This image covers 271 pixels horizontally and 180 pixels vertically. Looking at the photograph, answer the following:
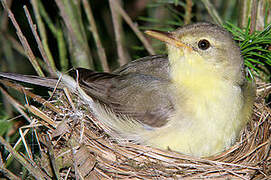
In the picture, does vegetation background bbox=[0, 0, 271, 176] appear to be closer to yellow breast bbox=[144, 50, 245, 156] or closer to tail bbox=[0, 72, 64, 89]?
tail bbox=[0, 72, 64, 89]

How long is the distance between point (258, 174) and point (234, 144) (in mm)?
334

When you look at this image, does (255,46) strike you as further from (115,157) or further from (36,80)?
(36,80)

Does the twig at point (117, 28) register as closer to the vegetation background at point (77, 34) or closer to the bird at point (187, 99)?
the vegetation background at point (77, 34)

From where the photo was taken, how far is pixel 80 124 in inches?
107

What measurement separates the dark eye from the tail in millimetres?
1021

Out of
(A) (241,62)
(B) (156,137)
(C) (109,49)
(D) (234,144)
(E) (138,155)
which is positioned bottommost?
(E) (138,155)

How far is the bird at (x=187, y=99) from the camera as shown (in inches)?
102

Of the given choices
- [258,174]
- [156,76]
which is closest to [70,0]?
[156,76]

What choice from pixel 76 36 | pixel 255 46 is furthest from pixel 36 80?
pixel 255 46

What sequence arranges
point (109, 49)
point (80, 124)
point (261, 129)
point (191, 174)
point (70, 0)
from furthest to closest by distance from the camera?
point (109, 49), point (70, 0), point (261, 129), point (80, 124), point (191, 174)

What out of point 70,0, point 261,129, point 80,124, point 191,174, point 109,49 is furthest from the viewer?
point 109,49

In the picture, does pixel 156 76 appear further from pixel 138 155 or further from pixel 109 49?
pixel 109 49

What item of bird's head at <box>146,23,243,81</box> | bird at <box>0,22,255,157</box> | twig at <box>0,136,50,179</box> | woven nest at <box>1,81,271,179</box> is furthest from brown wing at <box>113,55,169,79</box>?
twig at <box>0,136,50,179</box>

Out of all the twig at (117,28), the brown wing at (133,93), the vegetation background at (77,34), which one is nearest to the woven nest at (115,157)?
the brown wing at (133,93)
